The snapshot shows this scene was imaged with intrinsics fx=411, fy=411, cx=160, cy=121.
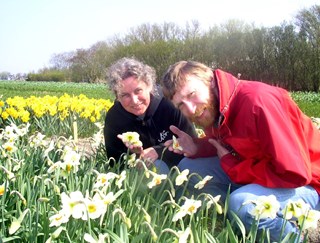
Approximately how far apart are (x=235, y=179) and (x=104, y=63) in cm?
3498

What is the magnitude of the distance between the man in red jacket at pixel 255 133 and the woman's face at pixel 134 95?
454mm

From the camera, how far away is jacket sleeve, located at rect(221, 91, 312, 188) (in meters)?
1.89

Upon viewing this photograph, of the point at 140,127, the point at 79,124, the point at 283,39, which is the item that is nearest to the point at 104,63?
the point at 283,39

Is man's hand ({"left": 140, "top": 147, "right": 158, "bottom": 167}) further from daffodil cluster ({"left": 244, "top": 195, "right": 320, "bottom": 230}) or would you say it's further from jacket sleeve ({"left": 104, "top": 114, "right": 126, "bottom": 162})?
daffodil cluster ({"left": 244, "top": 195, "right": 320, "bottom": 230})

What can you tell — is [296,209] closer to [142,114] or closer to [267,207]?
[267,207]

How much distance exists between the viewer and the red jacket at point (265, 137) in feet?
6.24

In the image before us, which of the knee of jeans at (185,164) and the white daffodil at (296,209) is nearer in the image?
the white daffodil at (296,209)

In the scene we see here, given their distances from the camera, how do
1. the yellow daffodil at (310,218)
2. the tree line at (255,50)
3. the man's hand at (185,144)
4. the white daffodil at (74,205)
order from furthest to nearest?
the tree line at (255,50) → the man's hand at (185,144) → the yellow daffodil at (310,218) → the white daffodil at (74,205)

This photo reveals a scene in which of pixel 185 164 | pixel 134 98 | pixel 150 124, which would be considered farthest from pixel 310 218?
pixel 150 124

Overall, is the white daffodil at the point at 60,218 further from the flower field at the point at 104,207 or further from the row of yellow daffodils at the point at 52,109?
the row of yellow daffodils at the point at 52,109

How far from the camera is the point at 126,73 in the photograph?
104 inches

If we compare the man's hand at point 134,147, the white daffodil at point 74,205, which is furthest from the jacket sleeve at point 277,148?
the white daffodil at point 74,205

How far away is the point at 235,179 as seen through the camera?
2162 mm

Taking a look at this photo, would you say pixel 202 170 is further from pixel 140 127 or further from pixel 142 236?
pixel 142 236
